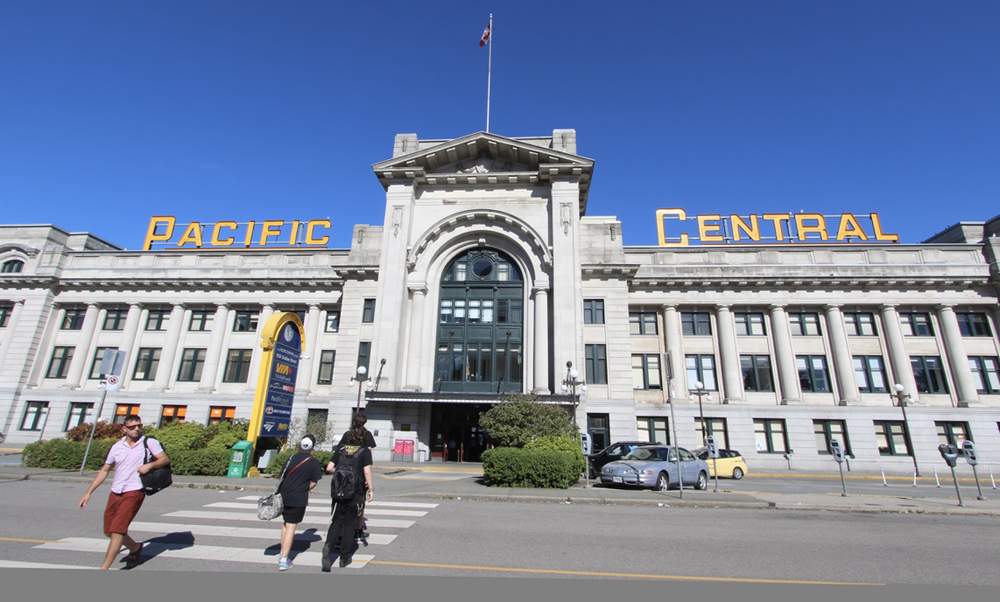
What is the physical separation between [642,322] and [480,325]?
12743 millimetres

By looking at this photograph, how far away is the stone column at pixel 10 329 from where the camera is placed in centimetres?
3644

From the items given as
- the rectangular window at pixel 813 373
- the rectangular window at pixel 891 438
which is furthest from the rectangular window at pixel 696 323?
the rectangular window at pixel 891 438

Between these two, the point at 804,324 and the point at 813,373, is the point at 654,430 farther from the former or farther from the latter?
the point at 804,324

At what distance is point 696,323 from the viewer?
34.4 m

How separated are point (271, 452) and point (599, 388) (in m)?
18.9

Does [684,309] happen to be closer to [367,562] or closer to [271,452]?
[271,452]

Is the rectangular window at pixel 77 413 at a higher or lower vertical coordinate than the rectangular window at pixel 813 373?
lower

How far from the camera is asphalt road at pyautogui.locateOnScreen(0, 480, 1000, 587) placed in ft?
21.6

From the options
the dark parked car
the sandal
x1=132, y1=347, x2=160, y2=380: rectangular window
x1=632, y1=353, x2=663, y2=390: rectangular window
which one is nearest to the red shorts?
the sandal

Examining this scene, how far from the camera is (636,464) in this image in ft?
55.7

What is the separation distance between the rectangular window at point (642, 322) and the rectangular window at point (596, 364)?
5.53m

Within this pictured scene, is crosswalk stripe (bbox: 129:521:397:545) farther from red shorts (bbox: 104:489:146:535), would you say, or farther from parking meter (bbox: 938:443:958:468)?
parking meter (bbox: 938:443:958:468)

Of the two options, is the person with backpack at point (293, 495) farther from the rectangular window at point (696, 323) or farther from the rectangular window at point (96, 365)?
the rectangular window at point (96, 365)

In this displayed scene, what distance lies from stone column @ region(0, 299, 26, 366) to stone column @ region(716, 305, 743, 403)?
55063 mm
